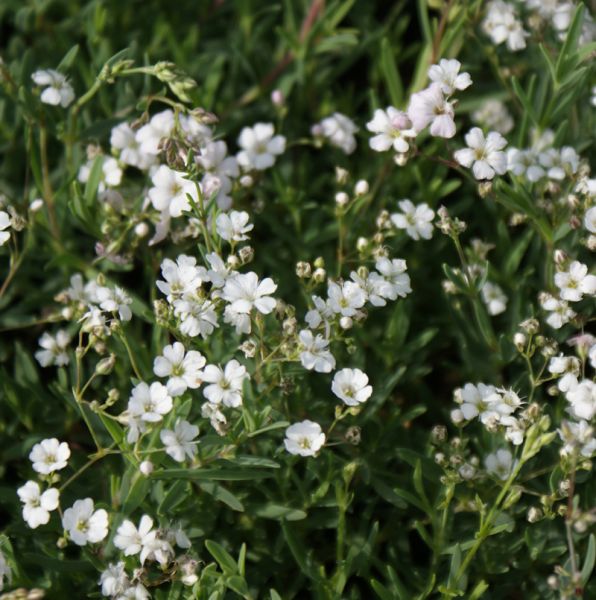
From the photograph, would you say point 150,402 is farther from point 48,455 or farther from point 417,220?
point 417,220

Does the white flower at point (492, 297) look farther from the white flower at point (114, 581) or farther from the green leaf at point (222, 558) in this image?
the white flower at point (114, 581)

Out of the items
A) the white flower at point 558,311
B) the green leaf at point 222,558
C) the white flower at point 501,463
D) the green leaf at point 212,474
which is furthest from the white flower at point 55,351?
the white flower at point 558,311

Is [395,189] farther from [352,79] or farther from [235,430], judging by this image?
[235,430]

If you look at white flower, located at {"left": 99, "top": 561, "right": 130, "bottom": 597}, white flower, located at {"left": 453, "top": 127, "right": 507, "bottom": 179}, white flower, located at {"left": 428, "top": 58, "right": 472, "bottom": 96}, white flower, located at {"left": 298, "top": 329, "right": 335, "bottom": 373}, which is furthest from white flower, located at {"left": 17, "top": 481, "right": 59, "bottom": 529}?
white flower, located at {"left": 428, "top": 58, "right": 472, "bottom": 96}

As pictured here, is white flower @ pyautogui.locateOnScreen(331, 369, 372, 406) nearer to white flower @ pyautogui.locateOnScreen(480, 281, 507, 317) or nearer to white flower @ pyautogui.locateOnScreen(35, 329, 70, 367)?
white flower @ pyautogui.locateOnScreen(480, 281, 507, 317)

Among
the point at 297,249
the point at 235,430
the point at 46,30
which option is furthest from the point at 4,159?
the point at 235,430

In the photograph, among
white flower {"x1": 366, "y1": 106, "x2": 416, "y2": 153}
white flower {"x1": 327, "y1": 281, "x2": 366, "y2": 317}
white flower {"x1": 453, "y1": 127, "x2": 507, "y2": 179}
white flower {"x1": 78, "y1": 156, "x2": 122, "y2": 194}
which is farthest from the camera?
white flower {"x1": 78, "y1": 156, "x2": 122, "y2": 194}
